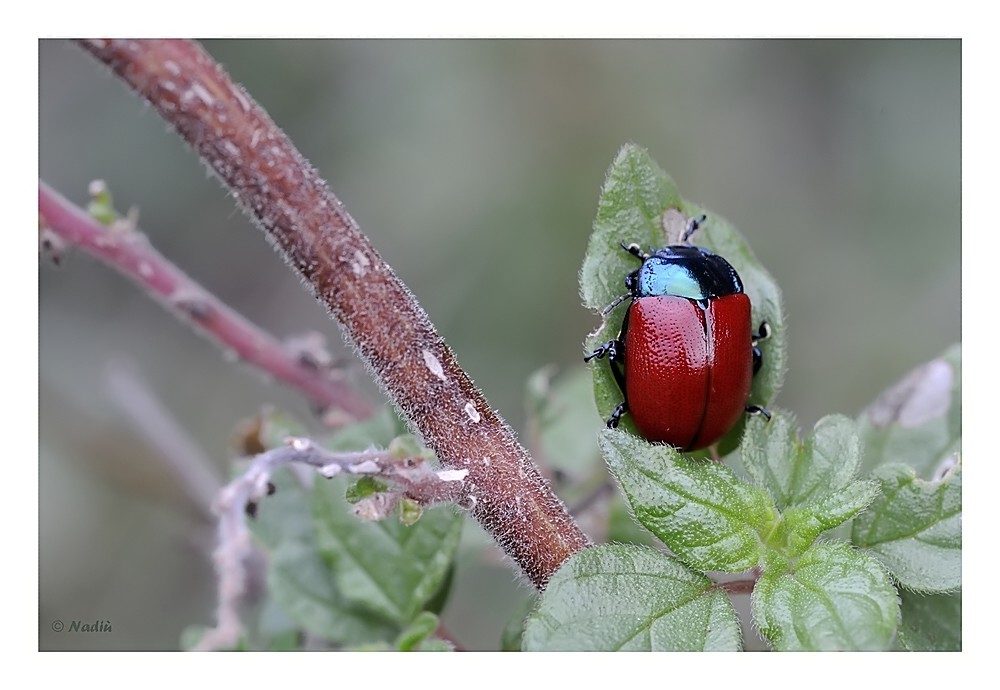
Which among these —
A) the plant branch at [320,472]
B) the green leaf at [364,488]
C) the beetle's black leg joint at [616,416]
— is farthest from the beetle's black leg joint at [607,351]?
the green leaf at [364,488]

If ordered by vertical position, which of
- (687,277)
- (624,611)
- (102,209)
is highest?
(102,209)

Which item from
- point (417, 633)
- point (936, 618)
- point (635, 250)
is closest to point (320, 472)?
point (417, 633)

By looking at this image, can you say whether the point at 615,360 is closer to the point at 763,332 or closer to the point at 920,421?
the point at 763,332

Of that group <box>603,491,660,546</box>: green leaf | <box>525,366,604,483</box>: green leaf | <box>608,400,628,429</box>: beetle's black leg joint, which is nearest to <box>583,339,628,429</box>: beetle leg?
<box>608,400,628,429</box>: beetle's black leg joint

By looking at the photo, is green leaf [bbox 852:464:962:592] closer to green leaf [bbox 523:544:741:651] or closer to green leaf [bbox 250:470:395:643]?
green leaf [bbox 523:544:741:651]

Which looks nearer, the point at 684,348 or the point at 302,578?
the point at 684,348

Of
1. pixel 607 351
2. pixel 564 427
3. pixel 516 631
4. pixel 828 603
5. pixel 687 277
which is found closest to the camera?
pixel 828 603
